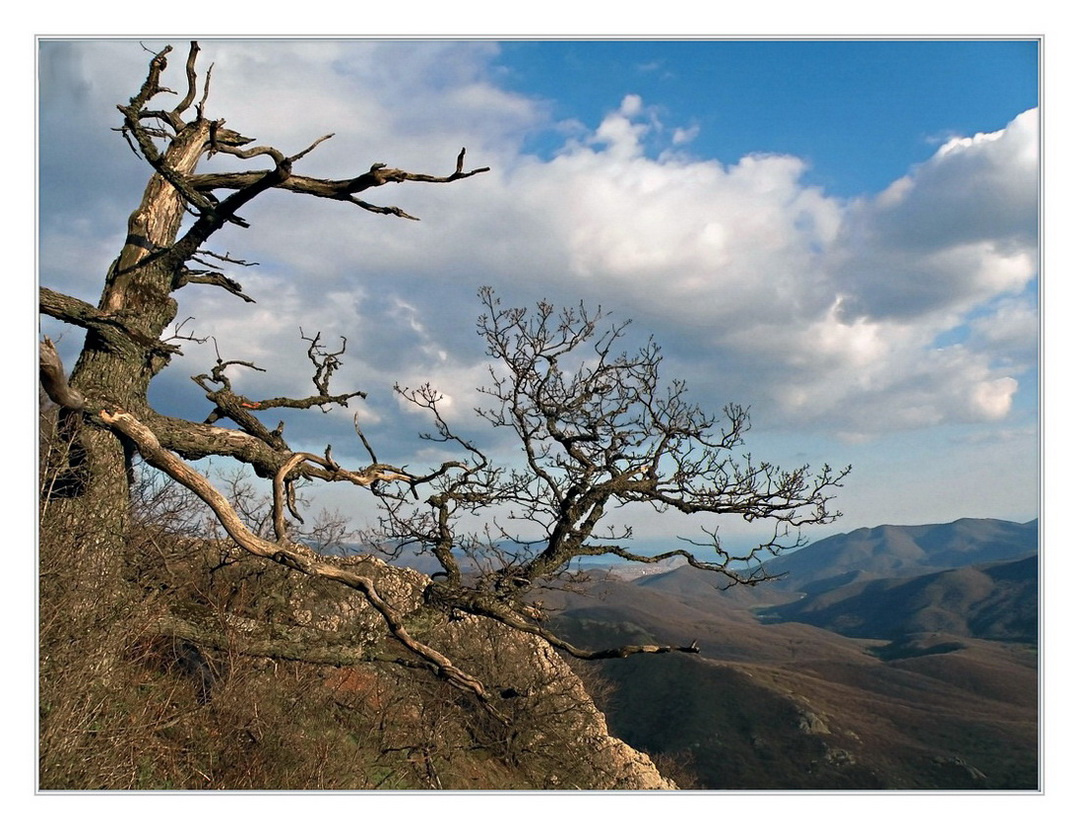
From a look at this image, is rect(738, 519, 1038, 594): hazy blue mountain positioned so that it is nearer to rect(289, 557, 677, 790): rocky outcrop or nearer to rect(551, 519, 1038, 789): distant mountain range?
rect(551, 519, 1038, 789): distant mountain range

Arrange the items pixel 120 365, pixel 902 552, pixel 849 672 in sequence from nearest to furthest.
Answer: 1. pixel 120 365
2. pixel 849 672
3. pixel 902 552

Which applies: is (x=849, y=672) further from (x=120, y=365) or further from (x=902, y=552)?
(x=120, y=365)

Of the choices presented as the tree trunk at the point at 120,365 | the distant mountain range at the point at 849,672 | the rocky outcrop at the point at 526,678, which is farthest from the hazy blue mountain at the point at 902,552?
the tree trunk at the point at 120,365

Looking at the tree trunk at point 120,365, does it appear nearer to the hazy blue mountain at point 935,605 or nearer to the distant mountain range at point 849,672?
the distant mountain range at point 849,672

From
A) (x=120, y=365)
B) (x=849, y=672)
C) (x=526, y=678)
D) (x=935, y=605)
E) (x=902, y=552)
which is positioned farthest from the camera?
(x=902, y=552)

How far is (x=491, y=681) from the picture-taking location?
17016 mm

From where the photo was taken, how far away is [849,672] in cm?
7550

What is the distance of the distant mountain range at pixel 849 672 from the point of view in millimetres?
53594

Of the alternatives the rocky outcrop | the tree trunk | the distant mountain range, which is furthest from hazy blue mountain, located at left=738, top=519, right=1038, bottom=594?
the tree trunk

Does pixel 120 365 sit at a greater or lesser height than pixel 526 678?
greater

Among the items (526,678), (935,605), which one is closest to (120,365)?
(526,678)

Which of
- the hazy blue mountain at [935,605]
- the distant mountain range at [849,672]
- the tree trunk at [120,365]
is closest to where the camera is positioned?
the tree trunk at [120,365]
